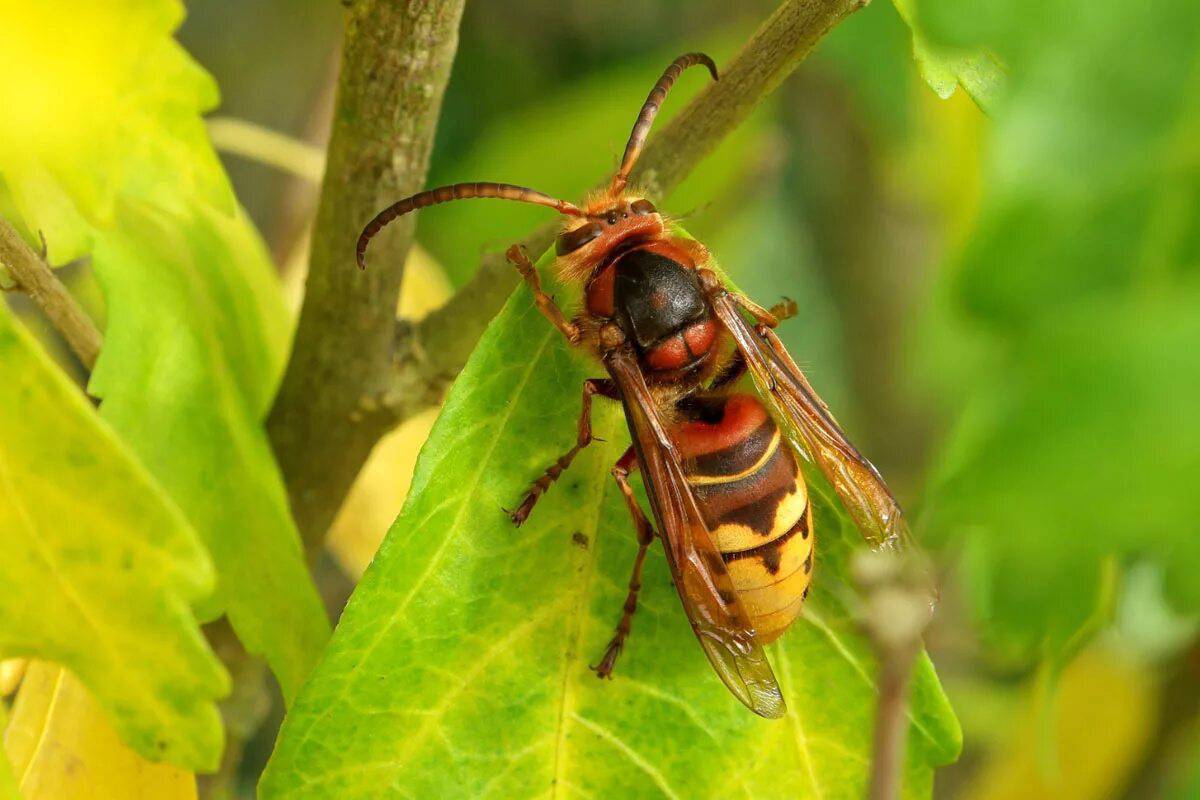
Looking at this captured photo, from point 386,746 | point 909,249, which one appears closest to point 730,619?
point 386,746

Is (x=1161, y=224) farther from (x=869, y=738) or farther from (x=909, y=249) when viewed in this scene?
(x=909, y=249)

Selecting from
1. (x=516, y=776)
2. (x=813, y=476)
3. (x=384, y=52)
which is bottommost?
(x=516, y=776)

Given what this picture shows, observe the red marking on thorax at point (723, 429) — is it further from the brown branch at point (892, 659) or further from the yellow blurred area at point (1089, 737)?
the yellow blurred area at point (1089, 737)

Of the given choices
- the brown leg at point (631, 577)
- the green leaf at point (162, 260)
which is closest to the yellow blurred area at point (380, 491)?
the green leaf at point (162, 260)

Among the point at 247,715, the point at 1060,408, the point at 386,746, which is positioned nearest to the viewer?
the point at 1060,408

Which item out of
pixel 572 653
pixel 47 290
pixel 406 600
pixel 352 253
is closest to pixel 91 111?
pixel 47 290

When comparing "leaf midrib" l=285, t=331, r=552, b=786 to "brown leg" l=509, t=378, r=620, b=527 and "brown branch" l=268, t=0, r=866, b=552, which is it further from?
"brown branch" l=268, t=0, r=866, b=552
